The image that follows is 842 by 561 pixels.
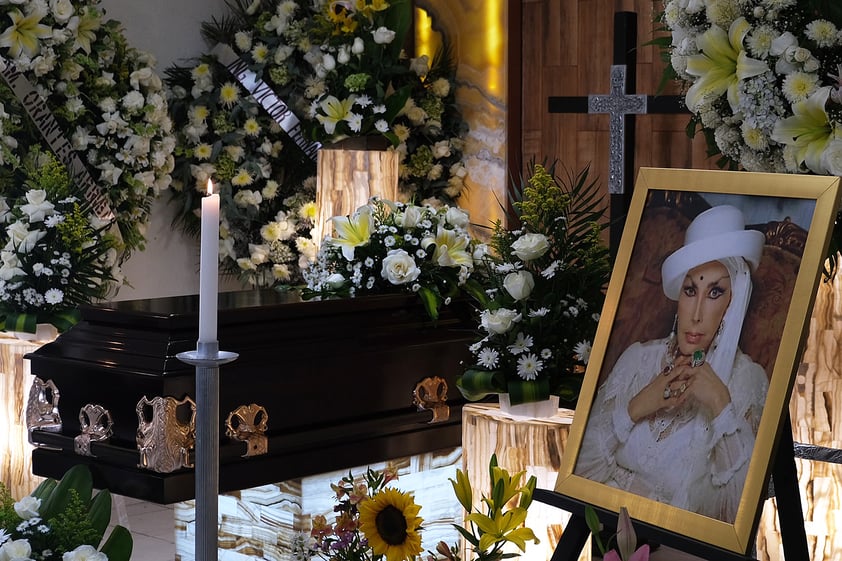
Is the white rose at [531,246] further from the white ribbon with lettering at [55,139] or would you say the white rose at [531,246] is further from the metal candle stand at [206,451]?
the white ribbon with lettering at [55,139]

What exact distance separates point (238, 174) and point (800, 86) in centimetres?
419

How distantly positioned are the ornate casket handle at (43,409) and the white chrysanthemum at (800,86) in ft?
6.81

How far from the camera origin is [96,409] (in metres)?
3.10

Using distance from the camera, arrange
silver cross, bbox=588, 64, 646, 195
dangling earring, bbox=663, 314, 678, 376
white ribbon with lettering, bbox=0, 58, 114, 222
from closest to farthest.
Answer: dangling earring, bbox=663, 314, 678, 376 → silver cross, bbox=588, 64, 646, 195 → white ribbon with lettering, bbox=0, 58, 114, 222

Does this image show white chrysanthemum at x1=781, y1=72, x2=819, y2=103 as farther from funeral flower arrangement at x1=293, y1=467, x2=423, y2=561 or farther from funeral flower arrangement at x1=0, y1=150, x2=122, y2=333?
funeral flower arrangement at x1=0, y1=150, x2=122, y2=333

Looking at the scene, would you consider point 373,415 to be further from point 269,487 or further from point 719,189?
point 719,189

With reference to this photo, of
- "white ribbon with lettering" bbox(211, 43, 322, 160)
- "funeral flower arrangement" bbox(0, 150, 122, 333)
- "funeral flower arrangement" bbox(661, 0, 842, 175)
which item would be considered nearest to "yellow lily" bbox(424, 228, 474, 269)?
"funeral flower arrangement" bbox(0, 150, 122, 333)

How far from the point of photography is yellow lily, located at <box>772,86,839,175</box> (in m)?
1.88

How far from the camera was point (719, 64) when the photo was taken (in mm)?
2012

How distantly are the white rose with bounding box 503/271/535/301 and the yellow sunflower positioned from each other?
1.14 metres

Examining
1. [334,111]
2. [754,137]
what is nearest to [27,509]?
[754,137]

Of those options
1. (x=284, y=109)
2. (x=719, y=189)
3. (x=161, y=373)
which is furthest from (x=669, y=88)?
(x=719, y=189)

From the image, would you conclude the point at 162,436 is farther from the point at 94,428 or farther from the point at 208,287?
the point at 208,287

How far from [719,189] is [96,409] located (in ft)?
5.81
